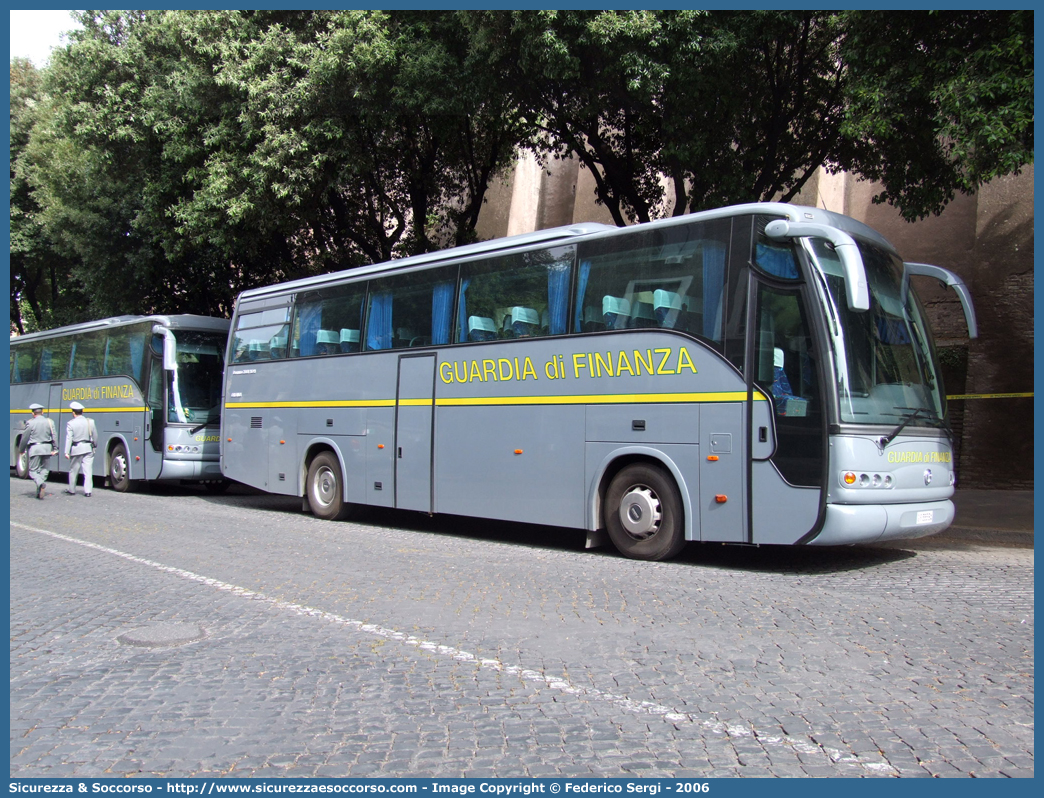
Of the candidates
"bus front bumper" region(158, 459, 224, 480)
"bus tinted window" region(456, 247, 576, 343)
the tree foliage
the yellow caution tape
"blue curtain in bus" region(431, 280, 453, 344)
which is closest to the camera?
"bus tinted window" region(456, 247, 576, 343)

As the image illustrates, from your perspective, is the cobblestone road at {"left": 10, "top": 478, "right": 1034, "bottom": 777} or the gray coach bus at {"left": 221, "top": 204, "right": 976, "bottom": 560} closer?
the cobblestone road at {"left": 10, "top": 478, "right": 1034, "bottom": 777}

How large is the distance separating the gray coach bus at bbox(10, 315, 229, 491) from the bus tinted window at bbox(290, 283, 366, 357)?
4721mm

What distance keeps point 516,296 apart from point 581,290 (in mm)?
1095

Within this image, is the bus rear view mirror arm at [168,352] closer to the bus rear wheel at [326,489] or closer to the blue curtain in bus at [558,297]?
the bus rear wheel at [326,489]

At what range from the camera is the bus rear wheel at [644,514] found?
Answer: 9703 millimetres

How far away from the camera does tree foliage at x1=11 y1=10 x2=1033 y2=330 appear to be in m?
11.9

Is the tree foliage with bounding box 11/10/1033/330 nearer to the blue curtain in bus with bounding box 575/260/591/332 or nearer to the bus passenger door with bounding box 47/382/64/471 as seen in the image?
the bus passenger door with bounding box 47/382/64/471

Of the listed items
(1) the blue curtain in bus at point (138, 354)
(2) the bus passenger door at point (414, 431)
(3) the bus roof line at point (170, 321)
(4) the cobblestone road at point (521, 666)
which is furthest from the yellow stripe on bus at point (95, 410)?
(4) the cobblestone road at point (521, 666)

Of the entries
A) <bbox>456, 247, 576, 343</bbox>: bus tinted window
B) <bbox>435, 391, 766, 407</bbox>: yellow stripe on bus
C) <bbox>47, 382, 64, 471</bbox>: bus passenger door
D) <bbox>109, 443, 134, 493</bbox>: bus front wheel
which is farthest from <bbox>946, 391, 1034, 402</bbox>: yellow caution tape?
<bbox>47, 382, 64, 471</bbox>: bus passenger door

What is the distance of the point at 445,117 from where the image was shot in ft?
59.4

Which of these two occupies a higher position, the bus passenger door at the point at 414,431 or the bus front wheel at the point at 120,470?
the bus passenger door at the point at 414,431

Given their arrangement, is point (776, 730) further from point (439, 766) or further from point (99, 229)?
point (99, 229)

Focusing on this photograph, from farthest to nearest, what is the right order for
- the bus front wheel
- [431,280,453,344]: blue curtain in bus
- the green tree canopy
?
the bus front wheel
[431,280,453,344]: blue curtain in bus
the green tree canopy

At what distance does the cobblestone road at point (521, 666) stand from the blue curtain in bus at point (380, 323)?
4.09 meters
